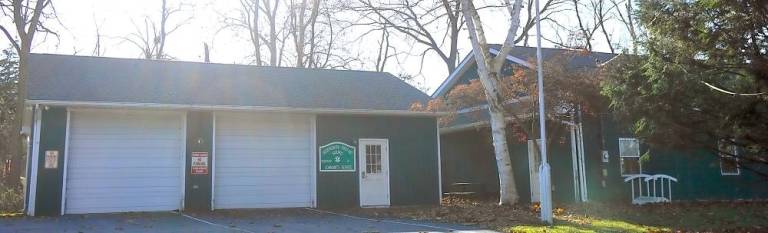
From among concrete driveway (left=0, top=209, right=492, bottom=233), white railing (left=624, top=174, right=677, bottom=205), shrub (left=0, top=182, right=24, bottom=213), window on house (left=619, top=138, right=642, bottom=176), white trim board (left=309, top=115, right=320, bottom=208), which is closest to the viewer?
concrete driveway (left=0, top=209, right=492, bottom=233)

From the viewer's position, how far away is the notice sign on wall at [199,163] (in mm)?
16266

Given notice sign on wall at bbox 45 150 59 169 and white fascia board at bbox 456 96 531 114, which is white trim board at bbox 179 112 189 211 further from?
white fascia board at bbox 456 96 531 114

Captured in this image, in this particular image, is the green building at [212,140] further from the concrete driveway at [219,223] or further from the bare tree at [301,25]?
the bare tree at [301,25]

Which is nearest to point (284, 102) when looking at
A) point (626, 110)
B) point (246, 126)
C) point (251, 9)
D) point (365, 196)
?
point (246, 126)

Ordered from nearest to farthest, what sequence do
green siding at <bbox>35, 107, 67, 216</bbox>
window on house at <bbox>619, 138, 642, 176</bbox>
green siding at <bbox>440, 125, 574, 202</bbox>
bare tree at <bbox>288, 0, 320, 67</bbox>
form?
green siding at <bbox>35, 107, 67, 216</bbox> < window on house at <bbox>619, 138, 642, 176</bbox> < green siding at <bbox>440, 125, 574, 202</bbox> < bare tree at <bbox>288, 0, 320, 67</bbox>

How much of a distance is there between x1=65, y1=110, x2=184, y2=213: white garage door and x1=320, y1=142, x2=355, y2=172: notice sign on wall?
3605 mm

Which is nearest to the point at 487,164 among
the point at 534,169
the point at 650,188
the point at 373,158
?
the point at 534,169

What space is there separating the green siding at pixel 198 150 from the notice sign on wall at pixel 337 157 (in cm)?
292

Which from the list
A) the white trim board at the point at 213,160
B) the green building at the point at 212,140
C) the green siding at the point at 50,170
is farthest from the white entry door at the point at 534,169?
the green siding at the point at 50,170

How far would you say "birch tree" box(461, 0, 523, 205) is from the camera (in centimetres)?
1680

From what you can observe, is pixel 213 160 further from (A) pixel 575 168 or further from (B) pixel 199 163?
(A) pixel 575 168

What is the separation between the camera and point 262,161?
56.3 feet

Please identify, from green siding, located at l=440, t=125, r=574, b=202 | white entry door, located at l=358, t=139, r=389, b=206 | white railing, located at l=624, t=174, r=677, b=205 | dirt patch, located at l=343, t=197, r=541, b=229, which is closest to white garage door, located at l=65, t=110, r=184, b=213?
dirt patch, located at l=343, t=197, r=541, b=229

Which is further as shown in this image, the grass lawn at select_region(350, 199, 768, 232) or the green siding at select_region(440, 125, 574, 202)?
the green siding at select_region(440, 125, 574, 202)
